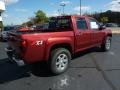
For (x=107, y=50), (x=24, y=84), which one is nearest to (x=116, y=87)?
(x=24, y=84)

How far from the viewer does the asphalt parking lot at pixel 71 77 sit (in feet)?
20.9

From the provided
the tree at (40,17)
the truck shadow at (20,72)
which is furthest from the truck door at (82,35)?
the tree at (40,17)

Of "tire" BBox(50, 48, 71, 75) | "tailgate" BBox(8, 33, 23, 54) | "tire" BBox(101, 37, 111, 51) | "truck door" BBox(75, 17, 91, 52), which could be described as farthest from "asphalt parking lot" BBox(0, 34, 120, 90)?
"tire" BBox(101, 37, 111, 51)

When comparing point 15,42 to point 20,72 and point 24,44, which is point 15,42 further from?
point 20,72

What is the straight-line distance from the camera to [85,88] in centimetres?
617

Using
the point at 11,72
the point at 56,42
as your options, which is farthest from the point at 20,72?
the point at 56,42

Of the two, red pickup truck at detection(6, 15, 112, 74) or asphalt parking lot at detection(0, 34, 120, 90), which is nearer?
asphalt parking lot at detection(0, 34, 120, 90)

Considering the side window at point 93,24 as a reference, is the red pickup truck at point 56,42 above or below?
below

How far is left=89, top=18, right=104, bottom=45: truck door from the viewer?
10033 mm

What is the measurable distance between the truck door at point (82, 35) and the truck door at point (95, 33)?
495 millimetres

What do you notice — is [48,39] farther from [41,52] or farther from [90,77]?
[90,77]

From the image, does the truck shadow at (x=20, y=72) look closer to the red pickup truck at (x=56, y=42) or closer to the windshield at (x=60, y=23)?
the red pickup truck at (x=56, y=42)

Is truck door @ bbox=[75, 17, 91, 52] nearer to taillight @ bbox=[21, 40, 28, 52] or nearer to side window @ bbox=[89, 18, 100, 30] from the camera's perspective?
side window @ bbox=[89, 18, 100, 30]

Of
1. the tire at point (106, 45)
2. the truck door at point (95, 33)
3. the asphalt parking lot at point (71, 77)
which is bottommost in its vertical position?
the asphalt parking lot at point (71, 77)
